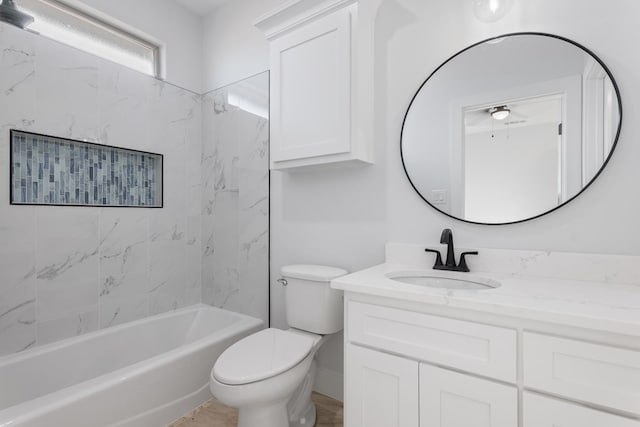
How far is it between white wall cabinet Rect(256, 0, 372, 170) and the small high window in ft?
3.63

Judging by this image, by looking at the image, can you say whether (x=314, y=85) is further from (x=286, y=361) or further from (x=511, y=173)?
(x=286, y=361)

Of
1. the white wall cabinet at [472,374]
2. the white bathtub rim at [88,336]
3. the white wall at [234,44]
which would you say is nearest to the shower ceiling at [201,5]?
the white wall at [234,44]

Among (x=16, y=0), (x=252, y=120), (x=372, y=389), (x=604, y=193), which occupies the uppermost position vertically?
(x=16, y=0)

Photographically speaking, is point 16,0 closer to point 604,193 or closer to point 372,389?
point 372,389

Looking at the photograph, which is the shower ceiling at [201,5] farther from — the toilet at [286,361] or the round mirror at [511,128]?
the toilet at [286,361]

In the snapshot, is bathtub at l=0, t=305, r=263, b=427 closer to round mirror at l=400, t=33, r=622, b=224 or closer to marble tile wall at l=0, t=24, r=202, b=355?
marble tile wall at l=0, t=24, r=202, b=355

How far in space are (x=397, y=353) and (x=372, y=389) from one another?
0.18 meters

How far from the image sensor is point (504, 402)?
94 centimetres

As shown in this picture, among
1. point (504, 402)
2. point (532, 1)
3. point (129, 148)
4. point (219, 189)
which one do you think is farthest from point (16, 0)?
point (504, 402)

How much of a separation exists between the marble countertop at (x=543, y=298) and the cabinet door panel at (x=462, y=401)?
23 centimetres

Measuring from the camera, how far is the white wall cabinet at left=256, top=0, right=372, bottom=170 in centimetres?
157

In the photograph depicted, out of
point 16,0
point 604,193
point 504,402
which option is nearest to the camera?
point 504,402

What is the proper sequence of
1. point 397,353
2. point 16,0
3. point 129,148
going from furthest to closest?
point 129,148 < point 16,0 < point 397,353

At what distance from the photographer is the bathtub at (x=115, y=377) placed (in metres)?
1.32
